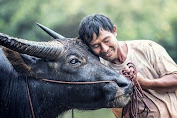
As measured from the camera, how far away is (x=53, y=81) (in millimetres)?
4121

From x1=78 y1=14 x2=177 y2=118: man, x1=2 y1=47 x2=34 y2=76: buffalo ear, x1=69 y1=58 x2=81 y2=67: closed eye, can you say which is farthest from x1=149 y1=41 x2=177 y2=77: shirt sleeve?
x1=2 y1=47 x2=34 y2=76: buffalo ear

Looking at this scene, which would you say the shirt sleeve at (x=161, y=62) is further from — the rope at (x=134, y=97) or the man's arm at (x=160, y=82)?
the rope at (x=134, y=97)

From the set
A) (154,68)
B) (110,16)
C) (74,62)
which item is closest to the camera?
(74,62)

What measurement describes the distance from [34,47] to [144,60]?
1062mm

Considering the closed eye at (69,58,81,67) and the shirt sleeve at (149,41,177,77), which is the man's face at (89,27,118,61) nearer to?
the closed eye at (69,58,81,67)

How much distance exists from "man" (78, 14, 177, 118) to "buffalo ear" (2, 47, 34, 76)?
616 mm

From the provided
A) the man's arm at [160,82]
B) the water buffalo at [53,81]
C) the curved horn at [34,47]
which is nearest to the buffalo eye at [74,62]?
the water buffalo at [53,81]

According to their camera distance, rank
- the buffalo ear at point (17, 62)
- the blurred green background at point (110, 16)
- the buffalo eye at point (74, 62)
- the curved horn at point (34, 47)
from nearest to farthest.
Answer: the curved horn at point (34, 47) < the buffalo ear at point (17, 62) < the buffalo eye at point (74, 62) < the blurred green background at point (110, 16)

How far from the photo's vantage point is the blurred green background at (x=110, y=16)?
9.37 metres

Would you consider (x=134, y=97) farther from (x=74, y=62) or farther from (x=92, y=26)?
(x=92, y=26)

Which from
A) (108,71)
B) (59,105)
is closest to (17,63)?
(59,105)

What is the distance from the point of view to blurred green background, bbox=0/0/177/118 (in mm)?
9367

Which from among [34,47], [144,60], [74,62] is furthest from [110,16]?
[34,47]

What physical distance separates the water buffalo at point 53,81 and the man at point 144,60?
14 cm
